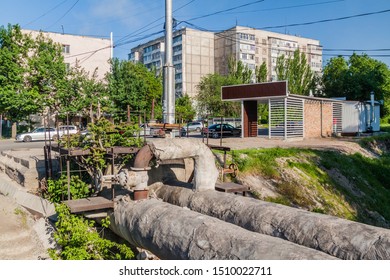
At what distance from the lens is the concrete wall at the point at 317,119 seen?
2644 cm

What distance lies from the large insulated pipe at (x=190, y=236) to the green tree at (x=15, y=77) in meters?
30.0

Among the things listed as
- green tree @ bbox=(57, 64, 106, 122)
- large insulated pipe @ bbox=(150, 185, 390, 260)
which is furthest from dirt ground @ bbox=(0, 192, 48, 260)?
green tree @ bbox=(57, 64, 106, 122)

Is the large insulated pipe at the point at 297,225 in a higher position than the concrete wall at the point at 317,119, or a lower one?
lower

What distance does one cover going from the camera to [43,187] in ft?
33.9

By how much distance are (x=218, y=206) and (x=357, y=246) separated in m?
3.11

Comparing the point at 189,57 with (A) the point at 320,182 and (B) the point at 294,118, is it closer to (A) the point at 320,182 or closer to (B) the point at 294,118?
(B) the point at 294,118

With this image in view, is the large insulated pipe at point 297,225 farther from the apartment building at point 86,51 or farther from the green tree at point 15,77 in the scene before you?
the apartment building at point 86,51

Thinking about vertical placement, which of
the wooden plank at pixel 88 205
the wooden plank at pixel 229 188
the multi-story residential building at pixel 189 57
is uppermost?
the multi-story residential building at pixel 189 57

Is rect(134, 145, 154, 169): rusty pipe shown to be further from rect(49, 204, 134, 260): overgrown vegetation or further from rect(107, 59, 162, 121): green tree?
rect(107, 59, 162, 121): green tree

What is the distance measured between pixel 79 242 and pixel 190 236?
271cm

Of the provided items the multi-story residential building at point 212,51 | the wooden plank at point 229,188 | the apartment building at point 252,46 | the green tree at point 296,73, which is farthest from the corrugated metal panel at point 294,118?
the multi-story residential building at point 212,51

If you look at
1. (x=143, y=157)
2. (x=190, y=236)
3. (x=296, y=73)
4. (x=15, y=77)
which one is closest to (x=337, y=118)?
(x=143, y=157)

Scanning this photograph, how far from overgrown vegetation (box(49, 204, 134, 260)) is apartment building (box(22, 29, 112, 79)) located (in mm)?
43298

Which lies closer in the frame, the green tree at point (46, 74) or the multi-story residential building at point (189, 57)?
the green tree at point (46, 74)
